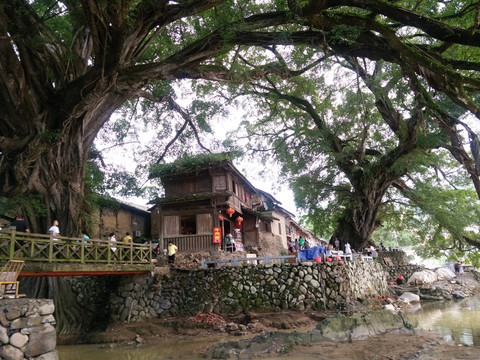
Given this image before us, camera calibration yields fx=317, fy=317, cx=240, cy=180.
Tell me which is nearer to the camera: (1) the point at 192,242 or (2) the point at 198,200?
(1) the point at 192,242

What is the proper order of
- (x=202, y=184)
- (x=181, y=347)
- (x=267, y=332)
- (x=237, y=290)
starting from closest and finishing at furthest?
(x=267, y=332) → (x=181, y=347) → (x=237, y=290) → (x=202, y=184)

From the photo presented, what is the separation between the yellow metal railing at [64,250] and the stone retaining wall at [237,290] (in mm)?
1528

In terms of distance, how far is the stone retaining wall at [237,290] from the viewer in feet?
41.5

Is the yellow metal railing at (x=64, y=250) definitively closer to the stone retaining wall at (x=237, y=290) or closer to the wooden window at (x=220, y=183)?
the stone retaining wall at (x=237, y=290)

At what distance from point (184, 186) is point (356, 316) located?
41.5 ft

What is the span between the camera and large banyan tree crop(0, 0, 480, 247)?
771 centimetres

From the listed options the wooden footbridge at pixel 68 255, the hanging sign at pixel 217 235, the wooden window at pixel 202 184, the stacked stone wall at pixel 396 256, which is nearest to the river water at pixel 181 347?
the wooden footbridge at pixel 68 255

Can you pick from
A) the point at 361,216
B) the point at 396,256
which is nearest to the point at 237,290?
the point at 361,216

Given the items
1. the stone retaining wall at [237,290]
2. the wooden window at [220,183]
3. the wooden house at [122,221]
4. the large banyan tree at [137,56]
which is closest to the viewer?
the large banyan tree at [137,56]

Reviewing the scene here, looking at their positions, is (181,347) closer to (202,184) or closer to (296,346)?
(296,346)

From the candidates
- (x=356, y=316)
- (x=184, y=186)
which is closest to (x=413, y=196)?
(x=356, y=316)

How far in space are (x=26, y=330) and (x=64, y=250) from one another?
4417 mm

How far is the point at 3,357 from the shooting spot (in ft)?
20.0

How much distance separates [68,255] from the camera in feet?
31.9
